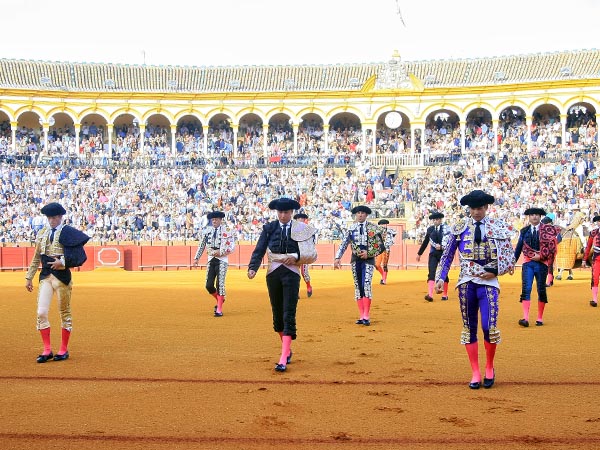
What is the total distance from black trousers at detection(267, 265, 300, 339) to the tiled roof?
3307 cm

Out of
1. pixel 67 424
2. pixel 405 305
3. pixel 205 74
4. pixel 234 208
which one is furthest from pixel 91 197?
pixel 67 424

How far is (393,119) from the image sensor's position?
3991 centimetres

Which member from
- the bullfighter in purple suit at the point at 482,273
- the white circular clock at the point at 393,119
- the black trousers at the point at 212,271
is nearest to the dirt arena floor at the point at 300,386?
the bullfighter in purple suit at the point at 482,273

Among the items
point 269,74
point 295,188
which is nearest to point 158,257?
point 295,188

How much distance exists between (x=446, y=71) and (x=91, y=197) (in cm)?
1798

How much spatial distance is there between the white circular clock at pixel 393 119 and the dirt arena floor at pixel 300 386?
92.5ft

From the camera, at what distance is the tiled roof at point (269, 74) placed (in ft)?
128

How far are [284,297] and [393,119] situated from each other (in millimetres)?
33196

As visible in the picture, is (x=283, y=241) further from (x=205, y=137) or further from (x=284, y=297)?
(x=205, y=137)

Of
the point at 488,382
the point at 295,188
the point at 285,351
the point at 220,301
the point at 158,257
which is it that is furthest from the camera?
the point at 295,188

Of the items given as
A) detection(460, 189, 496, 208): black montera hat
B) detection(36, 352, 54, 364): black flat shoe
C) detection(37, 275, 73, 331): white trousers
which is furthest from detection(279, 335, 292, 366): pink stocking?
detection(36, 352, 54, 364): black flat shoe

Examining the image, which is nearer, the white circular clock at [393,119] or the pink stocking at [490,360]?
the pink stocking at [490,360]

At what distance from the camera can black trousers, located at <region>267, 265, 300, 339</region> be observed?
7449 mm

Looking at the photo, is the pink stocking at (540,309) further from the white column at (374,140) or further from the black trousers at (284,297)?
the white column at (374,140)
